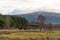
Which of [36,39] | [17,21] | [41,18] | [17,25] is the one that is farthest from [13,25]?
[36,39]

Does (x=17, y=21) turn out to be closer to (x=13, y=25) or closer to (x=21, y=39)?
(x=13, y=25)

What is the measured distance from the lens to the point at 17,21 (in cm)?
8194

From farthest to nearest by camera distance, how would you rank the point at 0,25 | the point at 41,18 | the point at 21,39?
the point at 41,18
the point at 0,25
the point at 21,39

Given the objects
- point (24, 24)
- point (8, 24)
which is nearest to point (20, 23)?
point (24, 24)

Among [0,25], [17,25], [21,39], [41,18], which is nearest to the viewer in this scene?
[21,39]

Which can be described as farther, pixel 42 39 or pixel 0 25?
pixel 0 25

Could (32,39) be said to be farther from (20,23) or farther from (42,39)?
(20,23)

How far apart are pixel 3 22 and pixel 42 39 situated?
139 feet

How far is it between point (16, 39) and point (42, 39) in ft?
13.4

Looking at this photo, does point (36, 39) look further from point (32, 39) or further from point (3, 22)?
point (3, 22)

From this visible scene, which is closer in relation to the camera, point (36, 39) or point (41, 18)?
point (36, 39)

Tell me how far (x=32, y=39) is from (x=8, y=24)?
133 ft

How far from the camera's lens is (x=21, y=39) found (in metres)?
33.3

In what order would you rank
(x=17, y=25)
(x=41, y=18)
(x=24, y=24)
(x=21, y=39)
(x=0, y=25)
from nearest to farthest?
(x=21, y=39) < (x=0, y=25) < (x=17, y=25) < (x=24, y=24) < (x=41, y=18)
